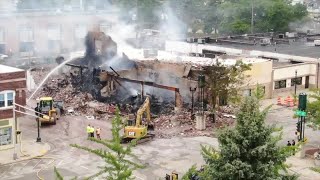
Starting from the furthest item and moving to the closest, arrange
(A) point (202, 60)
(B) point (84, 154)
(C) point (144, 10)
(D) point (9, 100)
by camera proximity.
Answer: (C) point (144, 10), (A) point (202, 60), (D) point (9, 100), (B) point (84, 154)

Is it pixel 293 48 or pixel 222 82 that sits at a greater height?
pixel 293 48

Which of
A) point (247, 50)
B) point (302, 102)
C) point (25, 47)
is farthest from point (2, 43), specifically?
point (302, 102)

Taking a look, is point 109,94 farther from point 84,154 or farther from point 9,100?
point 84,154

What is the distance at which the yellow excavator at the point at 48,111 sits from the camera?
1543 inches

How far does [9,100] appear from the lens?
3322cm

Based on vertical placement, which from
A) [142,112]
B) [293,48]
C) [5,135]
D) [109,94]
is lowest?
[5,135]

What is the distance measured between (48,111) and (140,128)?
26.7ft

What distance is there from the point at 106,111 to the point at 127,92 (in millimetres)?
3279

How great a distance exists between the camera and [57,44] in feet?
249

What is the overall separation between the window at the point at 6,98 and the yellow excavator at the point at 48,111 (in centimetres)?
521

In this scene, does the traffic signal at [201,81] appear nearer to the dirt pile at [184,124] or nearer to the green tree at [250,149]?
the dirt pile at [184,124]

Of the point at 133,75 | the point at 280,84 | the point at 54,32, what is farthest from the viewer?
the point at 54,32

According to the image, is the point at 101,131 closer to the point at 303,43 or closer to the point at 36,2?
the point at 303,43

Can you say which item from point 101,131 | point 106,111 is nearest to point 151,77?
point 106,111
